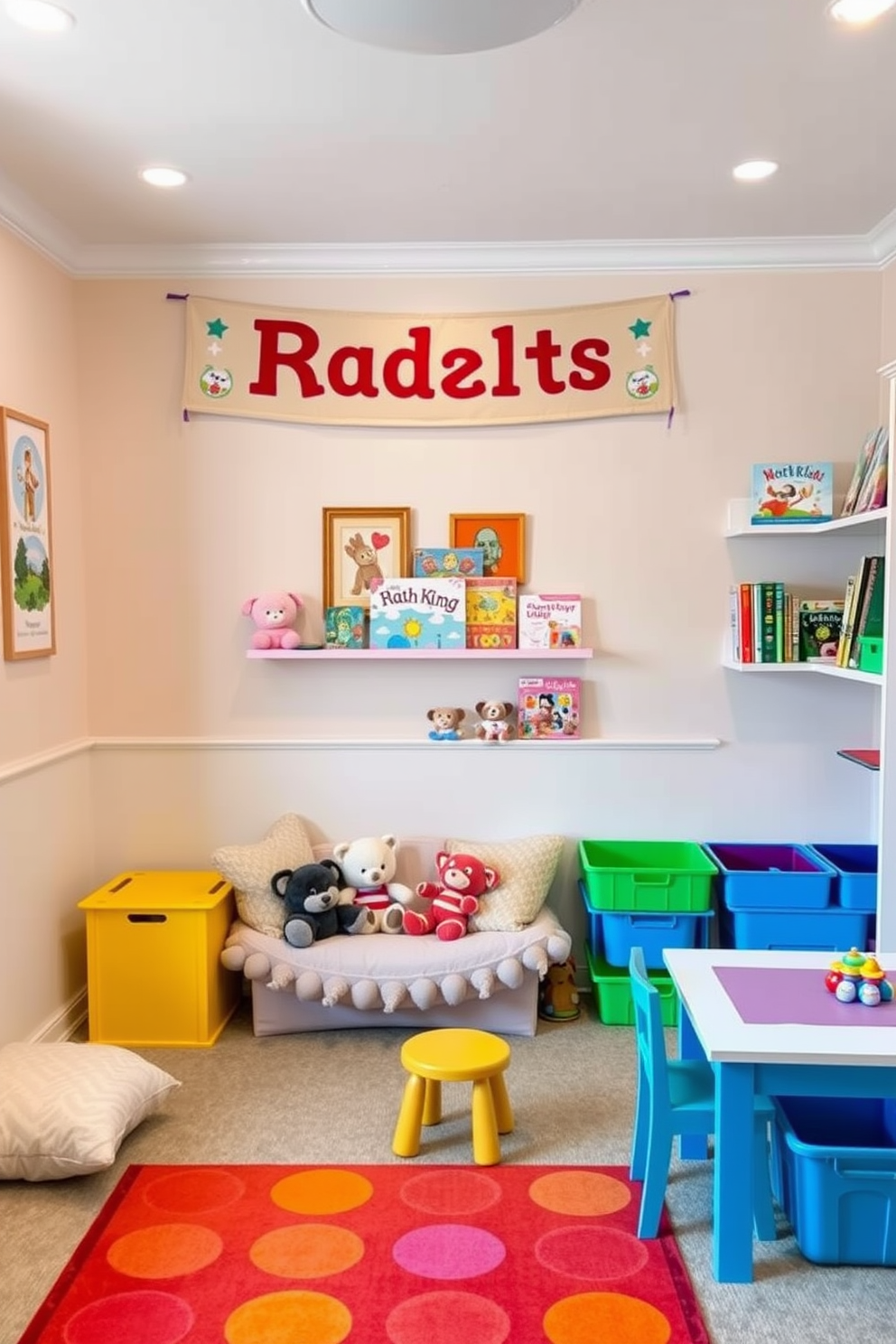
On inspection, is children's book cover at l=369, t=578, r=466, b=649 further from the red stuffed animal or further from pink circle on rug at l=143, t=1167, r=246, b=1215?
pink circle on rug at l=143, t=1167, r=246, b=1215

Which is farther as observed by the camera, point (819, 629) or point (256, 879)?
point (819, 629)

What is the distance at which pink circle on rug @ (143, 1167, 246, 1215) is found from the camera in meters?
2.44

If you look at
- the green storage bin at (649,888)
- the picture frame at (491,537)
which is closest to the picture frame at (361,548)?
the picture frame at (491,537)

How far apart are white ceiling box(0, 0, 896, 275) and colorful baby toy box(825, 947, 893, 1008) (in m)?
1.93

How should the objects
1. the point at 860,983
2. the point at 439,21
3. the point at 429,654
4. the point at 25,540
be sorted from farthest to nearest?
the point at 429,654
the point at 25,540
the point at 860,983
the point at 439,21

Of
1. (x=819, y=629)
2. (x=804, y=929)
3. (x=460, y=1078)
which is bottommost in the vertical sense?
(x=460, y=1078)

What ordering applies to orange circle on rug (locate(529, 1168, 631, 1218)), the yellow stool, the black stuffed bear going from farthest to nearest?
the black stuffed bear < the yellow stool < orange circle on rug (locate(529, 1168, 631, 1218))

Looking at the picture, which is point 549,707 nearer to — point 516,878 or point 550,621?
point 550,621

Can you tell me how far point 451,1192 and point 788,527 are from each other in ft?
7.21

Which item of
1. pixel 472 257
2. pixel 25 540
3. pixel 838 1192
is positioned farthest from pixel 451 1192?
pixel 472 257

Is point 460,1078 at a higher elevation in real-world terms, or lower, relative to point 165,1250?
higher

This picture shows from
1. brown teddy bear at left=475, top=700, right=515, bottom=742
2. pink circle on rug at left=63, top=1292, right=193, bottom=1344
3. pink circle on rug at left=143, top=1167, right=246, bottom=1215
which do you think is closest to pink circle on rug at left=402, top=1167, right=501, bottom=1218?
pink circle on rug at left=143, top=1167, right=246, bottom=1215

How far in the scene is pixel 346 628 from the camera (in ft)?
11.8

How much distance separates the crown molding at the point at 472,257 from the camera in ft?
11.6
